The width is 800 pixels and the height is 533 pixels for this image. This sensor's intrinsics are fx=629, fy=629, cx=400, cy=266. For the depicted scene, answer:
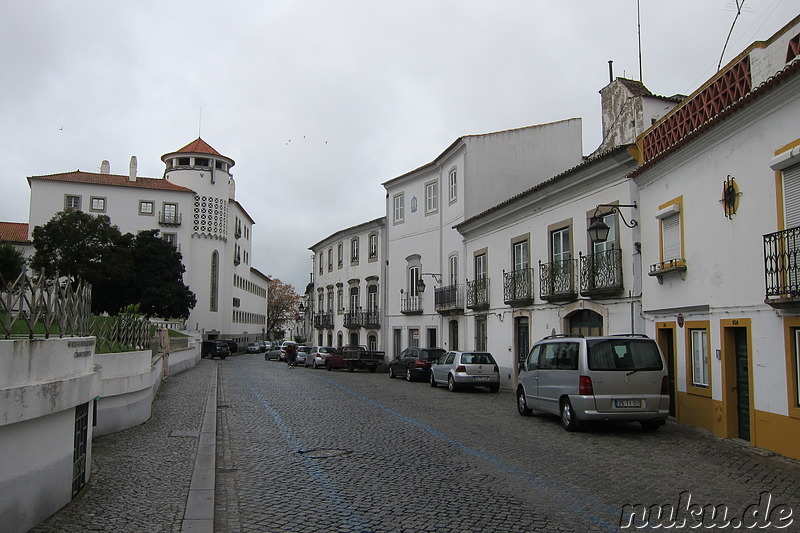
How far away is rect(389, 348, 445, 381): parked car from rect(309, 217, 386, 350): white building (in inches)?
431

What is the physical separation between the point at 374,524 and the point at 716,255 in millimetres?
8607

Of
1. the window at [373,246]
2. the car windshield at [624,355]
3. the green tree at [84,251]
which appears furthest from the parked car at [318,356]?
the car windshield at [624,355]

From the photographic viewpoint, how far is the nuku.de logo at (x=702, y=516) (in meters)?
6.08

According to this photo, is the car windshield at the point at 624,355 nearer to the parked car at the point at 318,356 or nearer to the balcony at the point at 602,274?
the balcony at the point at 602,274

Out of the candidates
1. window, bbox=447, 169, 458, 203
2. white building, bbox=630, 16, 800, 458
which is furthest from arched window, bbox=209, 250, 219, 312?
white building, bbox=630, 16, 800, 458

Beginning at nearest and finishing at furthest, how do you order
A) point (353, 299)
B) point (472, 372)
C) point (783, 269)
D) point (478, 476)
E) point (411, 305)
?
point (478, 476), point (783, 269), point (472, 372), point (411, 305), point (353, 299)

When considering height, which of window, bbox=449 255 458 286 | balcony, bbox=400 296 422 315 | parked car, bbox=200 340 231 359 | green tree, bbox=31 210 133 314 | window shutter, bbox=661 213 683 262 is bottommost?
parked car, bbox=200 340 231 359

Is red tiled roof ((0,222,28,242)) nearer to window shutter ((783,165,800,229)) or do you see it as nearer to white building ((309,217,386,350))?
white building ((309,217,386,350))

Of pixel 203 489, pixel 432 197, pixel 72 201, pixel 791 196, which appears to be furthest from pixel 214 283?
pixel 791 196

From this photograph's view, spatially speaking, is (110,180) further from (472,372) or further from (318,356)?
(472,372)

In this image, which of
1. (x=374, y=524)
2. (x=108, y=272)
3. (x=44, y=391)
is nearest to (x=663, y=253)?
(x=374, y=524)

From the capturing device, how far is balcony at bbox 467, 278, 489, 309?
25158 mm

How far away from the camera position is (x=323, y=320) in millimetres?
49375

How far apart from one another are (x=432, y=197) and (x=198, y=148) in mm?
40817
